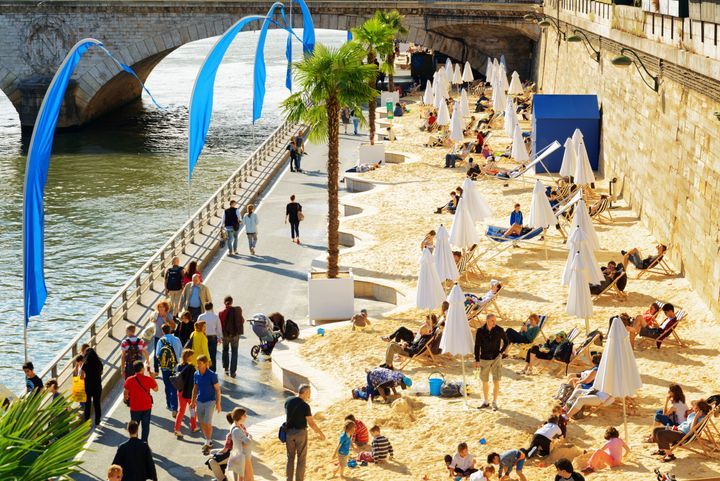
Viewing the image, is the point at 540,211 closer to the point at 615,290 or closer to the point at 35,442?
the point at 615,290

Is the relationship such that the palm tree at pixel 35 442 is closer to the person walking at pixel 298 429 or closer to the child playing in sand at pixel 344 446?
the person walking at pixel 298 429

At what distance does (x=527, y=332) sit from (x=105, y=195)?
2476 centimetres

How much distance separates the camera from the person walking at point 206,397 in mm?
14703

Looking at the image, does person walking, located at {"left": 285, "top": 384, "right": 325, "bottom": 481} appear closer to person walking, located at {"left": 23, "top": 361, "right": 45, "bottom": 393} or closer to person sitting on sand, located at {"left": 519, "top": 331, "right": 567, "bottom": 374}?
person walking, located at {"left": 23, "top": 361, "right": 45, "bottom": 393}

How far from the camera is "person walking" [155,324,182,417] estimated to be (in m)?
16.0

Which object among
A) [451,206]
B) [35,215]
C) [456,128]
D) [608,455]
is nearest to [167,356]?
[35,215]

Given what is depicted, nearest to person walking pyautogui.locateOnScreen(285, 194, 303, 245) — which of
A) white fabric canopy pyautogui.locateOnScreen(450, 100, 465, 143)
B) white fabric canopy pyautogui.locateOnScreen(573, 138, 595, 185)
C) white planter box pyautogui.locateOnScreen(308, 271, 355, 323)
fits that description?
white planter box pyautogui.locateOnScreen(308, 271, 355, 323)

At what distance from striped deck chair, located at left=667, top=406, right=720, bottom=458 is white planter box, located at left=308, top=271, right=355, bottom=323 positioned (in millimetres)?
8560

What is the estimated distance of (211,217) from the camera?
2925 cm

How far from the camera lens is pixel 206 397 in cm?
1486

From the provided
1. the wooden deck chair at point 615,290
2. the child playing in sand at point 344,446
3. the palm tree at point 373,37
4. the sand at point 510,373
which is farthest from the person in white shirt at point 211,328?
the palm tree at point 373,37

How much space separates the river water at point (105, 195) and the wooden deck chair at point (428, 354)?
7.45 metres

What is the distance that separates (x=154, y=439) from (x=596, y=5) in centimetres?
2700

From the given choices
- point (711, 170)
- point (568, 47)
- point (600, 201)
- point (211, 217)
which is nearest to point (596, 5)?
point (568, 47)
